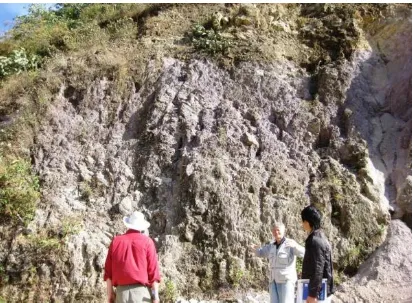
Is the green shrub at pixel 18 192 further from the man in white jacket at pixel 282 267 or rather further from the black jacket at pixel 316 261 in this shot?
the black jacket at pixel 316 261

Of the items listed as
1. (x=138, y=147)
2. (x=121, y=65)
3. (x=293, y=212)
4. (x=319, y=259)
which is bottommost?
(x=319, y=259)

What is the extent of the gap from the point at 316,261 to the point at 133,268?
179cm

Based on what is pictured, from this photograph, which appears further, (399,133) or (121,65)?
(121,65)

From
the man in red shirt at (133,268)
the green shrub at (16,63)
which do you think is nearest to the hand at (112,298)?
the man in red shirt at (133,268)

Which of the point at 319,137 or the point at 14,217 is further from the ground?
the point at 319,137

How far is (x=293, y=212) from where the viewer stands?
8859 mm

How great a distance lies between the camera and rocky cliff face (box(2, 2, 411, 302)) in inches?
327

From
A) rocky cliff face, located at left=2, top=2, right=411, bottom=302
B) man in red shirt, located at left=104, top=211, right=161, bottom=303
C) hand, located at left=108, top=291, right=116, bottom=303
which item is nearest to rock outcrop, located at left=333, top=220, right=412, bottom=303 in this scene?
rocky cliff face, located at left=2, top=2, right=411, bottom=302

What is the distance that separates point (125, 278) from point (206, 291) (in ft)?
10.9

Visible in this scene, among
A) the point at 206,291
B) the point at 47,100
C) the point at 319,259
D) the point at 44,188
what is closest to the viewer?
the point at 319,259

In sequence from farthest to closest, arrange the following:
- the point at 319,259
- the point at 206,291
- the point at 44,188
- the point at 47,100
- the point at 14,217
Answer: the point at 47,100
the point at 44,188
the point at 14,217
the point at 206,291
the point at 319,259

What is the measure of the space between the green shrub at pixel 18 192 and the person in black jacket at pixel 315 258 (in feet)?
17.9

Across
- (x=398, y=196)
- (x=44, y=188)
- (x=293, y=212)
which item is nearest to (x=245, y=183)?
(x=293, y=212)

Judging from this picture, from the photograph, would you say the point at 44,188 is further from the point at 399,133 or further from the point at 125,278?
the point at 399,133
